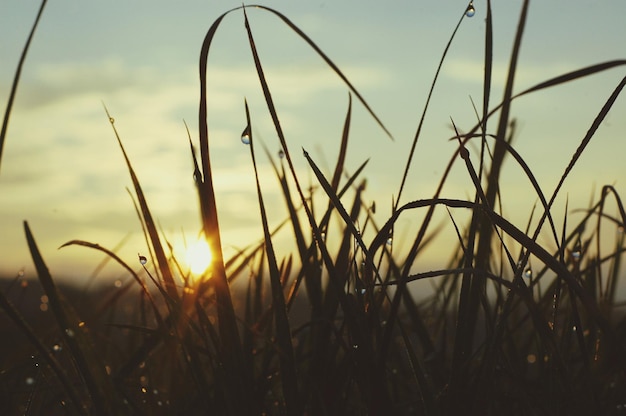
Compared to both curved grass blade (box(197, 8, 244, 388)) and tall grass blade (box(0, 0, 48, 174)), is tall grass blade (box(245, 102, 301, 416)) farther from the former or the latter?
tall grass blade (box(0, 0, 48, 174))

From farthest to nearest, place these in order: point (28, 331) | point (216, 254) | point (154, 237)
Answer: point (154, 237), point (216, 254), point (28, 331)

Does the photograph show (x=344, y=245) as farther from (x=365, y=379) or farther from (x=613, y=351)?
(x=613, y=351)

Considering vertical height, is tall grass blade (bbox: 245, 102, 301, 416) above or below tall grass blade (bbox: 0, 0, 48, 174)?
below

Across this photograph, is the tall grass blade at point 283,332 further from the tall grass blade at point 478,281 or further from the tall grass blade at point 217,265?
the tall grass blade at point 478,281

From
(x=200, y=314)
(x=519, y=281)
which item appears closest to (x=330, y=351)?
(x=200, y=314)

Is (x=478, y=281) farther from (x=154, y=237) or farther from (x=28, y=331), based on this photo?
(x=28, y=331)

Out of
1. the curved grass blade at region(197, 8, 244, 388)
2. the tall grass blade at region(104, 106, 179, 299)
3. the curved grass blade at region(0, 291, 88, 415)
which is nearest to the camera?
the curved grass blade at region(0, 291, 88, 415)

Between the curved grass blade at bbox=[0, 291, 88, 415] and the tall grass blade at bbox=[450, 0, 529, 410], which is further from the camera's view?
the tall grass blade at bbox=[450, 0, 529, 410]

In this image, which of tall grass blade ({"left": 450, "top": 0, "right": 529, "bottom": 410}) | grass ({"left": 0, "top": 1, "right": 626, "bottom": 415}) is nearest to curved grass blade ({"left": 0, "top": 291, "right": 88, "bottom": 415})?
grass ({"left": 0, "top": 1, "right": 626, "bottom": 415})

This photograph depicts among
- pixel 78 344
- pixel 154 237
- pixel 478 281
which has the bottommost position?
pixel 78 344

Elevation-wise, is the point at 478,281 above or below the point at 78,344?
above

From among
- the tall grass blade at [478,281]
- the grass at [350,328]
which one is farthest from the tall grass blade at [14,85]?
the tall grass blade at [478,281]

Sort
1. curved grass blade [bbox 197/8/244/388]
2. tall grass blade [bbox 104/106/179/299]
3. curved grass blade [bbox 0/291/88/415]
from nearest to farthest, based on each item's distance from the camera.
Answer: curved grass blade [bbox 0/291/88/415] < curved grass blade [bbox 197/8/244/388] < tall grass blade [bbox 104/106/179/299]

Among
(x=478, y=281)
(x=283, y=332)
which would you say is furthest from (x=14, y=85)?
(x=478, y=281)
